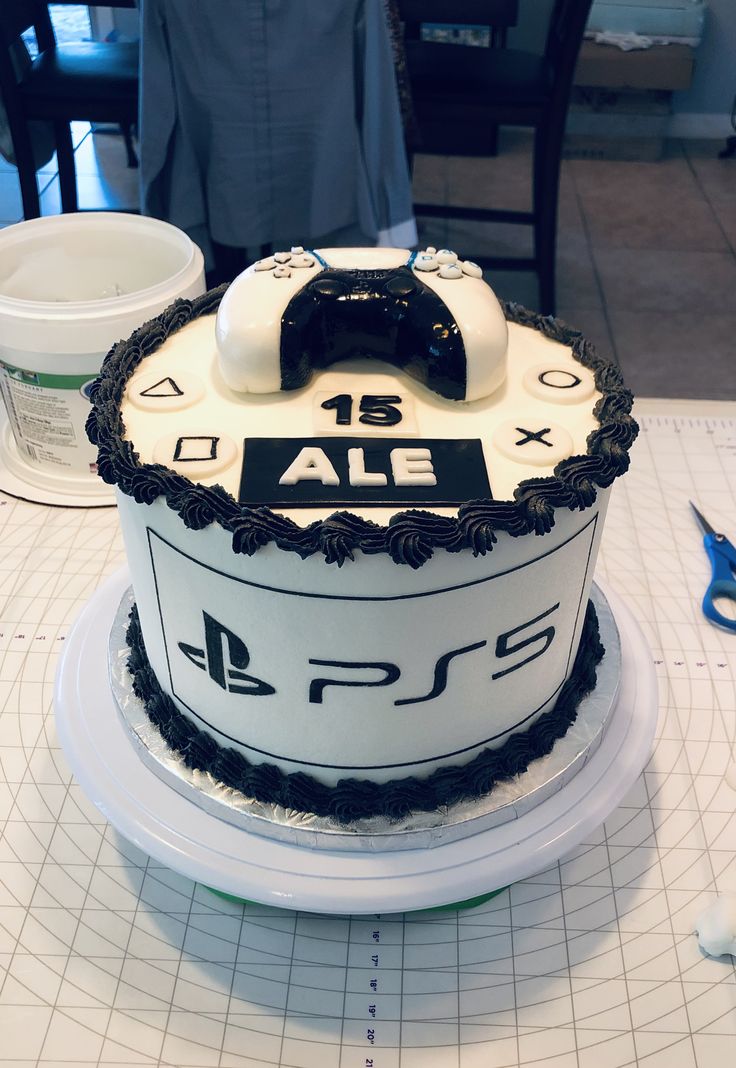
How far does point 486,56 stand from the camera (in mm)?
2312

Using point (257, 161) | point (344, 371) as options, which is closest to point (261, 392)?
point (344, 371)

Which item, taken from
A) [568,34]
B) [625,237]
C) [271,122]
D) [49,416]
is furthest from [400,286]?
[625,237]

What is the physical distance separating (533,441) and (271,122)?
1.23 meters

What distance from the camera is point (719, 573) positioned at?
4.52 ft

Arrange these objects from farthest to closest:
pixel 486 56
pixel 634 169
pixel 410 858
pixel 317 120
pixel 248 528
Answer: pixel 634 169
pixel 486 56
pixel 317 120
pixel 410 858
pixel 248 528

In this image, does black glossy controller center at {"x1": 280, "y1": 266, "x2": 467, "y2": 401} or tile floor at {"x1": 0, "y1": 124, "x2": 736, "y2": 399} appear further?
tile floor at {"x1": 0, "y1": 124, "x2": 736, "y2": 399}

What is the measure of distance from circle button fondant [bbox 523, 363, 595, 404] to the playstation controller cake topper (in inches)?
1.5

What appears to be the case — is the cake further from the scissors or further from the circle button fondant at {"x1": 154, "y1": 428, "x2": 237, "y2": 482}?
the scissors

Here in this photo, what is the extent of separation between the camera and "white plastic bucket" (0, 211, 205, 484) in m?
1.35

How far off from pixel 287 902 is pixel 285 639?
0.76ft

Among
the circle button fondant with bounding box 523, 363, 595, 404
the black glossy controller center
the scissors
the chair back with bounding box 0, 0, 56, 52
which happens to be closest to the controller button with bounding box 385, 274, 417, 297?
the black glossy controller center

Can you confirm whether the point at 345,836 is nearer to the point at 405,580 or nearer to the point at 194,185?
the point at 405,580

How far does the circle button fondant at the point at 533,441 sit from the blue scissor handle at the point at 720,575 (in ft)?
1.76

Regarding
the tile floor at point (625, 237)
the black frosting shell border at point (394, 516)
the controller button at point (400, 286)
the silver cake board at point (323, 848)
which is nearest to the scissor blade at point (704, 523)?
the silver cake board at point (323, 848)
